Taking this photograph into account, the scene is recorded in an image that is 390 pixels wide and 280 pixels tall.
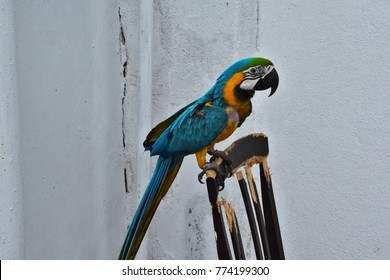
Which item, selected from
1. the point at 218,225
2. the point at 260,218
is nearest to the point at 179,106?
the point at 260,218

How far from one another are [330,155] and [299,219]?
20cm

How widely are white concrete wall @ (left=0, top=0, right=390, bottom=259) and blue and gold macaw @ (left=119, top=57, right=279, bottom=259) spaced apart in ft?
1.02

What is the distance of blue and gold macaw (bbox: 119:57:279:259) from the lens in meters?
0.87

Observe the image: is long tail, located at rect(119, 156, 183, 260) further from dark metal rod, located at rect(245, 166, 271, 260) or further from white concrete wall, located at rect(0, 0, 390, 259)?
white concrete wall, located at rect(0, 0, 390, 259)

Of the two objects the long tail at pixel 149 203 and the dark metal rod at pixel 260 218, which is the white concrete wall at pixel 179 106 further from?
the dark metal rod at pixel 260 218

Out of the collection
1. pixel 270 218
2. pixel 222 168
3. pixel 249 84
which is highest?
pixel 249 84

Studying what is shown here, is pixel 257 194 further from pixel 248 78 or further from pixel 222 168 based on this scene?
pixel 248 78

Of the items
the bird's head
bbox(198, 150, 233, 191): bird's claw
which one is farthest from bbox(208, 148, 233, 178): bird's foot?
the bird's head

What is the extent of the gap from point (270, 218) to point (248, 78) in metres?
0.26

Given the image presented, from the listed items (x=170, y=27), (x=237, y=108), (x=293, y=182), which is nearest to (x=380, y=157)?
(x=293, y=182)

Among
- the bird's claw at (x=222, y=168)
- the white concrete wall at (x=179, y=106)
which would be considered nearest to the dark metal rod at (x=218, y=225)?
the bird's claw at (x=222, y=168)

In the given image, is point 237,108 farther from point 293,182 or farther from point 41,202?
point 41,202

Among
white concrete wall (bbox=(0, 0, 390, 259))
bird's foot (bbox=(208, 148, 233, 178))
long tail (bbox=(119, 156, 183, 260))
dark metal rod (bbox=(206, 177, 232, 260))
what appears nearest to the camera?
dark metal rod (bbox=(206, 177, 232, 260))

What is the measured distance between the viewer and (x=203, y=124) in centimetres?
88
